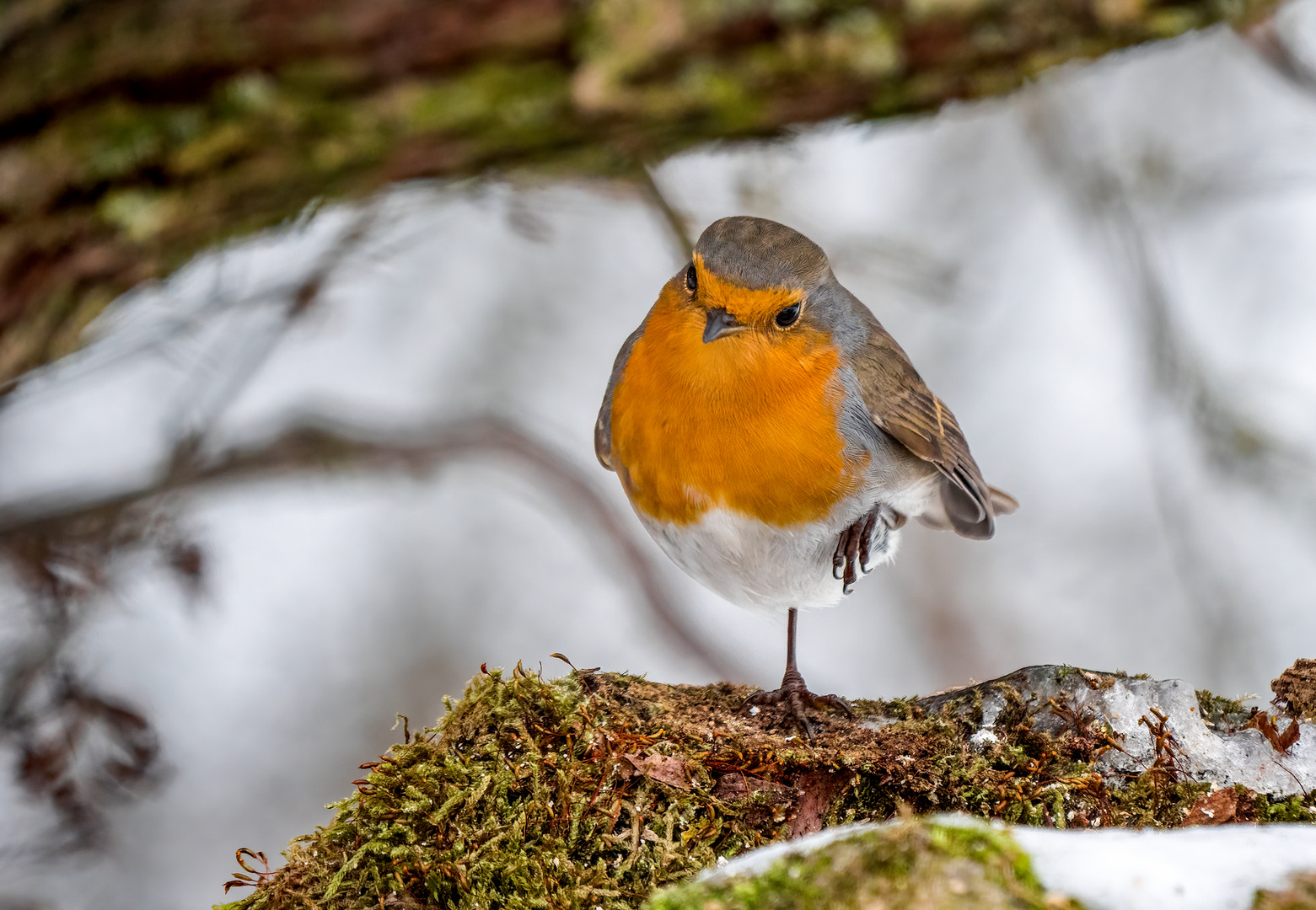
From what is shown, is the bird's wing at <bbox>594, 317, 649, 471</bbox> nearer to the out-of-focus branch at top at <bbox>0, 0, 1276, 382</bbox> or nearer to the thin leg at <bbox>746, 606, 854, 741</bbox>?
the out-of-focus branch at top at <bbox>0, 0, 1276, 382</bbox>

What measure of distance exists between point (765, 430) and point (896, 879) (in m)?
1.84

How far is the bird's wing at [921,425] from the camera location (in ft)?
10.9

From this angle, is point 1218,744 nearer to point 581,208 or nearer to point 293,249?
point 581,208

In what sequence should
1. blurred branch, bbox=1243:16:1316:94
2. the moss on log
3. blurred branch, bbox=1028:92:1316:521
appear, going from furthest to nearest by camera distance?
blurred branch, bbox=1028:92:1316:521 < blurred branch, bbox=1243:16:1316:94 < the moss on log

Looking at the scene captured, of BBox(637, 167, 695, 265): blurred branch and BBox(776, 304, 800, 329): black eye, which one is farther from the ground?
BBox(637, 167, 695, 265): blurred branch

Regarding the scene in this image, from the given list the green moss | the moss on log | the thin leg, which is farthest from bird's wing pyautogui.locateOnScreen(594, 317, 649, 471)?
the green moss

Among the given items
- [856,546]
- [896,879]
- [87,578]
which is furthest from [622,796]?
[87,578]

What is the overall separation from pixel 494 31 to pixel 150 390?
152 inches

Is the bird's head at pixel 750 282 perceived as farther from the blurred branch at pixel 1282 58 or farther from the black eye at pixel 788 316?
the blurred branch at pixel 1282 58

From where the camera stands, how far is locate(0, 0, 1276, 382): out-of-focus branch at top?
252 cm

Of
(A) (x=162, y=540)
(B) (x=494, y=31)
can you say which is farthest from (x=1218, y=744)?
(A) (x=162, y=540)

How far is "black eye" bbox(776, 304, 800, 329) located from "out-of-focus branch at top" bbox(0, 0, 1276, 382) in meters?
0.56

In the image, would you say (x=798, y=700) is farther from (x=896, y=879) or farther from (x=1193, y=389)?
(x=1193, y=389)

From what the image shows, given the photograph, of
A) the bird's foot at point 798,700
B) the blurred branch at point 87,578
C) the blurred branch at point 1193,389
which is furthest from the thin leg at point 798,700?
the blurred branch at point 1193,389
